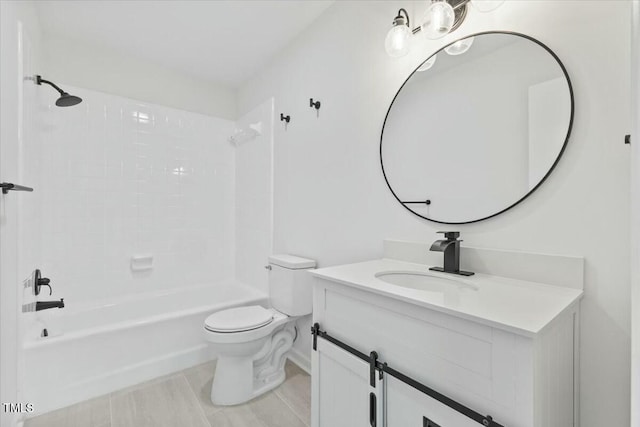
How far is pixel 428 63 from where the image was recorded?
1396 millimetres

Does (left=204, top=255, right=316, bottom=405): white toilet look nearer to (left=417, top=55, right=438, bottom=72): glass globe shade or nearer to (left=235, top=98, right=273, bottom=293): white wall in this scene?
(left=235, top=98, right=273, bottom=293): white wall

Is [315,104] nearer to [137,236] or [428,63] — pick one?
[428,63]

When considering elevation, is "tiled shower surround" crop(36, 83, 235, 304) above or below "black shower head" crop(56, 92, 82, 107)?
below

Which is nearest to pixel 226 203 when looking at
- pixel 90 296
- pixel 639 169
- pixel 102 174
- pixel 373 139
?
pixel 102 174

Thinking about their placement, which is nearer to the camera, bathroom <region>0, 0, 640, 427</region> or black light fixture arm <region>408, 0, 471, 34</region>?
bathroom <region>0, 0, 640, 427</region>

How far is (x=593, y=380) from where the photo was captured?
3.13 ft

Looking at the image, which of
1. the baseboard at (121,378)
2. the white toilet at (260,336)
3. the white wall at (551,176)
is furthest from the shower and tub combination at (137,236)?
the white wall at (551,176)

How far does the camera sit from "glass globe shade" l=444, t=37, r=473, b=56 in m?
1.25

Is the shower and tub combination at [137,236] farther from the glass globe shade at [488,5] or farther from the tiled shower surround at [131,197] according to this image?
the glass globe shade at [488,5]

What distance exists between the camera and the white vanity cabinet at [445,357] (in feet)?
2.26

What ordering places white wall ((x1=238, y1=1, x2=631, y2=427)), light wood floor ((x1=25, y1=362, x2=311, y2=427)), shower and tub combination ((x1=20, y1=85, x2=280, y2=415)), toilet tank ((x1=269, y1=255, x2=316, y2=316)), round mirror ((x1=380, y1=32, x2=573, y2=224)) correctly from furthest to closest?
1. toilet tank ((x1=269, y1=255, x2=316, y2=316))
2. shower and tub combination ((x1=20, y1=85, x2=280, y2=415))
3. light wood floor ((x1=25, y1=362, x2=311, y2=427))
4. round mirror ((x1=380, y1=32, x2=573, y2=224))
5. white wall ((x1=238, y1=1, x2=631, y2=427))

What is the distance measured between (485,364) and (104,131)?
309cm

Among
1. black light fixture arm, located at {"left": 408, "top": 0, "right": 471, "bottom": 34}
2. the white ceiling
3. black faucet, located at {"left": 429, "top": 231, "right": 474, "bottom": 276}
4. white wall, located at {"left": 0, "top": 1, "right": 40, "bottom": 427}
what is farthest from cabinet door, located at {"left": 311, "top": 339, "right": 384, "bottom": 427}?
the white ceiling

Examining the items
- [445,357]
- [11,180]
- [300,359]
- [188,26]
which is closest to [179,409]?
[300,359]
